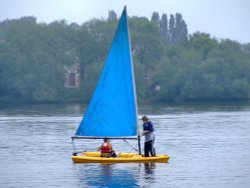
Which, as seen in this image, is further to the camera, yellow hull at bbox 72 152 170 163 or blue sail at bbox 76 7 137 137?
blue sail at bbox 76 7 137 137

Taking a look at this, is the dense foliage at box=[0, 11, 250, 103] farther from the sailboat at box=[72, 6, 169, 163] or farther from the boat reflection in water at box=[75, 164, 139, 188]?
the boat reflection in water at box=[75, 164, 139, 188]

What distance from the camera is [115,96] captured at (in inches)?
1421

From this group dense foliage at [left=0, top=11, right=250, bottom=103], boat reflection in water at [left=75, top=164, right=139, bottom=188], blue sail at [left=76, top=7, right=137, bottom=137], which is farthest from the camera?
dense foliage at [left=0, top=11, right=250, bottom=103]

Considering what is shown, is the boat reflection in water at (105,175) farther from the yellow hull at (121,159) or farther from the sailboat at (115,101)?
the sailboat at (115,101)

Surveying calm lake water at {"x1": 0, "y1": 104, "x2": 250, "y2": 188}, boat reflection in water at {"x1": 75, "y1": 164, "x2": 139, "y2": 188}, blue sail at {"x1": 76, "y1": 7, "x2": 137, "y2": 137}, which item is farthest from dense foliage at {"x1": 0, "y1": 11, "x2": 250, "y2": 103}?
boat reflection in water at {"x1": 75, "y1": 164, "x2": 139, "y2": 188}

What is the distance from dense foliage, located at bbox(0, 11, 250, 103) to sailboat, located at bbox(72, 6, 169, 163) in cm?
8302

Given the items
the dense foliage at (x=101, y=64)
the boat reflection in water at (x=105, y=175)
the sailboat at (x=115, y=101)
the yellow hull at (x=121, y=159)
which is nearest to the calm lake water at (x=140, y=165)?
the boat reflection in water at (x=105, y=175)

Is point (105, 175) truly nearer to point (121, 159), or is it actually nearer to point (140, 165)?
point (121, 159)

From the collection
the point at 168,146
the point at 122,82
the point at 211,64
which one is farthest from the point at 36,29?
the point at 122,82

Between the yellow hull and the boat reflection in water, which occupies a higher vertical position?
the yellow hull

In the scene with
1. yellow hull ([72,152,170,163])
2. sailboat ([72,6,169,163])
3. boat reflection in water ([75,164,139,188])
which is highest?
sailboat ([72,6,169,163])

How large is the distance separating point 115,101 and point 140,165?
9.40 ft

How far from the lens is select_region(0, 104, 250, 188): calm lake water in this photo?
102 ft

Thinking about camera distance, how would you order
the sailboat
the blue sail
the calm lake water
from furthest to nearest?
1. the blue sail
2. the sailboat
3. the calm lake water
